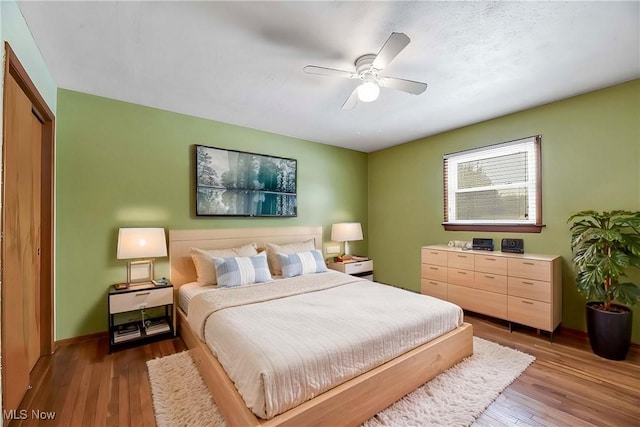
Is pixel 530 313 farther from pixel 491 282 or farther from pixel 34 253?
pixel 34 253

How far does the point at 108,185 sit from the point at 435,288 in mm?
4188

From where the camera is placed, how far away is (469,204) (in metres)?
3.83

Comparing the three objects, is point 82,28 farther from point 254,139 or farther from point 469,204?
point 469,204

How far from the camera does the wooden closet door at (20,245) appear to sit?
1637 mm

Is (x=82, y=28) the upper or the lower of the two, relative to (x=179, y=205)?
upper

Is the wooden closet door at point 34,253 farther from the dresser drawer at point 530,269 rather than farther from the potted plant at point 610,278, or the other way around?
the potted plant at point 610,278

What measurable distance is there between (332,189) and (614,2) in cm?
360

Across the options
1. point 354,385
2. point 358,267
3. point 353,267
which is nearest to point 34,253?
point 354,385

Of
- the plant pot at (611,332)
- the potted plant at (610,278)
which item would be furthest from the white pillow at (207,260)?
the plant pot at (611,332)

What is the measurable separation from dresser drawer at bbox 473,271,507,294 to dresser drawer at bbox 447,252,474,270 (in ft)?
0.43

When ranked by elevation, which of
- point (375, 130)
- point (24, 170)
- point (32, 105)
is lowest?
point (24, 170)

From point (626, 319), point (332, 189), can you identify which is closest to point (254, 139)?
point (332, 189)

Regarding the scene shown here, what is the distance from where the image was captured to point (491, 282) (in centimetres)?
315

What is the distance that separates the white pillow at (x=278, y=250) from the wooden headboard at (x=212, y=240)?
230 millimetres
